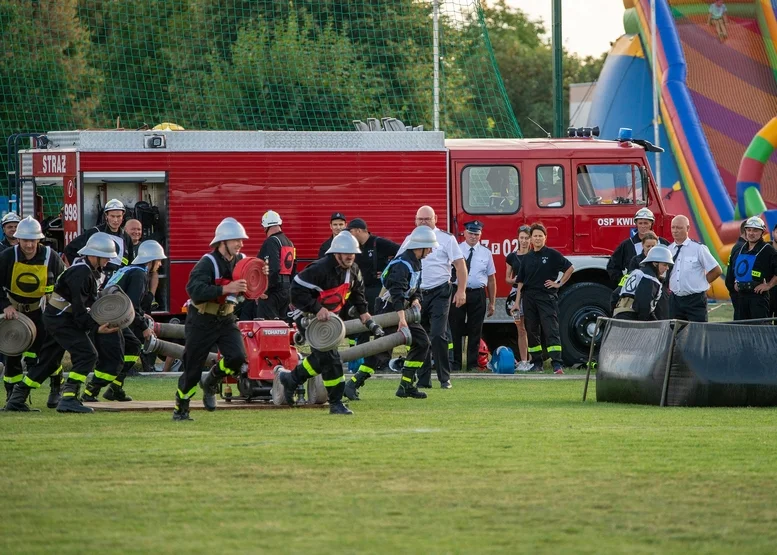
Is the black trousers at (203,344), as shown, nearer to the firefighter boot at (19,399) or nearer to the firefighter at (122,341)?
the firefighter at (122,341)

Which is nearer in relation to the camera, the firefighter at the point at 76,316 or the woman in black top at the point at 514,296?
the firefighter at the point at 76,316

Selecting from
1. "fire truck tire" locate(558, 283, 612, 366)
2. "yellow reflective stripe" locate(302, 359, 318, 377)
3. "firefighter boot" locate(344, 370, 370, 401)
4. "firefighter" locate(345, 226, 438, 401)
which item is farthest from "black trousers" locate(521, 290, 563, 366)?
"yellow reflective stripe" locate(302, 359, 318, 377)

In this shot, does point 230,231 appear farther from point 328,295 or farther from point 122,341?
point 122,341

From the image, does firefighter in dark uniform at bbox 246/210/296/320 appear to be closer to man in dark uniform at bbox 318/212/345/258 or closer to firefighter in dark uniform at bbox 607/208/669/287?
man in dark uniform at bbox 318/212/345/258

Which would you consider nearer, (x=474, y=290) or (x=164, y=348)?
(x=164, y=348)

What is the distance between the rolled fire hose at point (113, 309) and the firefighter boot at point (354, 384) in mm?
2279

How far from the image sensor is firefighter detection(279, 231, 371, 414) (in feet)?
39.4

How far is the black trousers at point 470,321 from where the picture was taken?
17266 millimetres

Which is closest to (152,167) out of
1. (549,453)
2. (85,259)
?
(85,259)

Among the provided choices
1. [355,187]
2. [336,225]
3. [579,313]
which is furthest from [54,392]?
[579,313]

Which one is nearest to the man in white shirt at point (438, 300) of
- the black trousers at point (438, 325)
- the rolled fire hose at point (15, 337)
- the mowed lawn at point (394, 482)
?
the black trousers at point (438, 325)

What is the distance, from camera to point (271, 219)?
1709 centimetres

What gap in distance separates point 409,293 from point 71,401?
136 inches

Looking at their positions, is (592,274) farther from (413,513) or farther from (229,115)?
(229,115)
